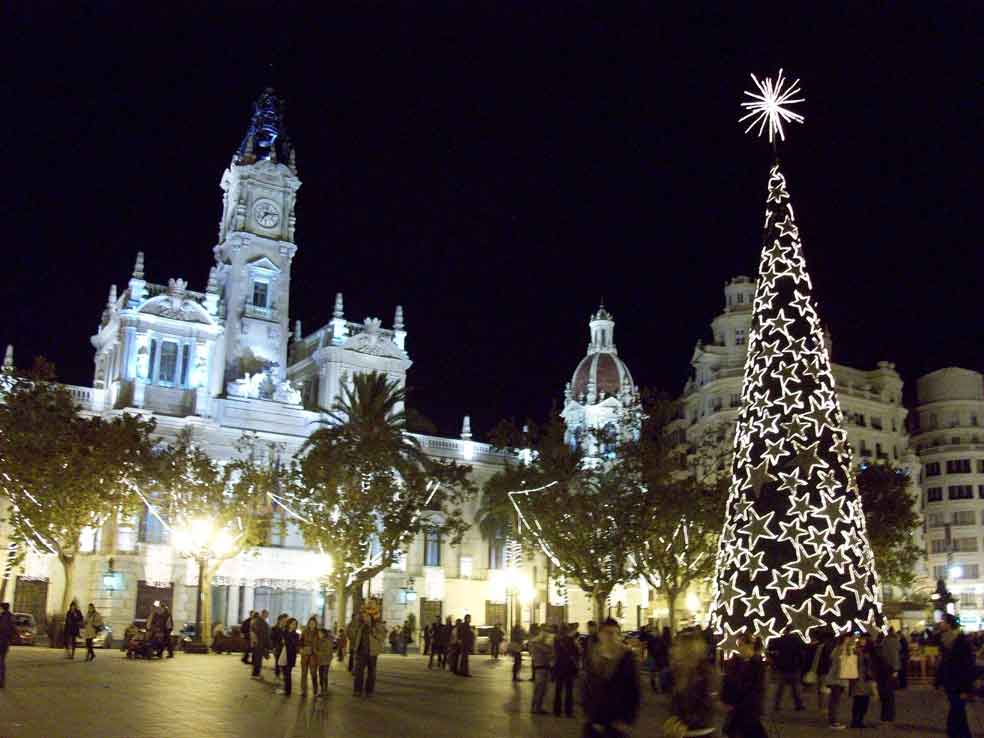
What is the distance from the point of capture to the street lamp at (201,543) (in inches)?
1623

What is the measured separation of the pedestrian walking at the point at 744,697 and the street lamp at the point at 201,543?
1322 inches

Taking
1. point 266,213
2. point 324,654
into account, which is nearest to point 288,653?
point 324,654

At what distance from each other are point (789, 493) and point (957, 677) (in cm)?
1162

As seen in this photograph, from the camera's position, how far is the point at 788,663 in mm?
21797

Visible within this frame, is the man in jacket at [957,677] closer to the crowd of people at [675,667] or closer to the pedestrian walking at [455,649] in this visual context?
the crowd of people at [675,667]

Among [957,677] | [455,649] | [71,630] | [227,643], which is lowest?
[227,643]

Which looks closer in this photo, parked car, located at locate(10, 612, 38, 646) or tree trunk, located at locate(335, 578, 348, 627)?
parked car, located at locate(10, 612, 38, 646)

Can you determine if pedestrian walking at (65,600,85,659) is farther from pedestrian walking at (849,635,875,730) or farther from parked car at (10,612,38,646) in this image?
pedestrian walking at (849,635,875,730)

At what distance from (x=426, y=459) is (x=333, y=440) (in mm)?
4313

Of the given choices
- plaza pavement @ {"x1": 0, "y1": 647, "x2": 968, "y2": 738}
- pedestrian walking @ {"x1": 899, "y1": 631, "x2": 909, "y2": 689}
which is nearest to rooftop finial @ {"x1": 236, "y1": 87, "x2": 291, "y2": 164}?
plaza pavement @ {"x1": 0, "y1": 647, "x2": 968, "y2": 738}

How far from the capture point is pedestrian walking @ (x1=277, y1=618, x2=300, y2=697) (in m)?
21.6

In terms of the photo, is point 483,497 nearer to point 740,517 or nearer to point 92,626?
point 92,626

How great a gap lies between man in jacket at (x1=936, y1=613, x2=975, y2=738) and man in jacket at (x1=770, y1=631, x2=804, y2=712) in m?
6.69

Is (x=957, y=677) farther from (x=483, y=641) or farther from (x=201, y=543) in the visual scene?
(x=483, y=641)
